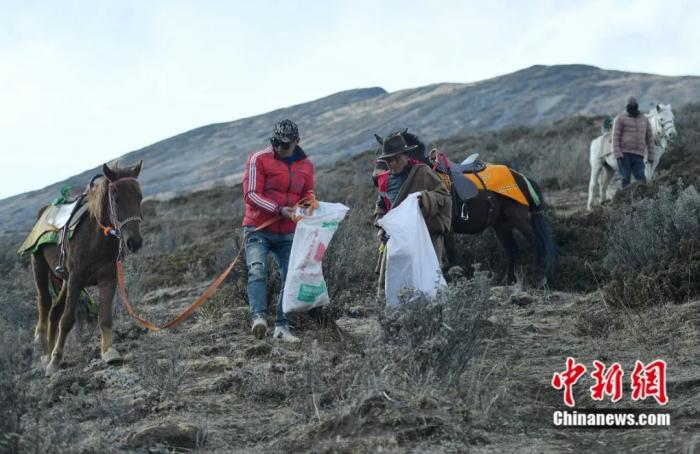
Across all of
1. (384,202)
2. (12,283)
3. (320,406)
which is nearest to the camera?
(320,406)

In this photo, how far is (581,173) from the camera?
19375 millimetres

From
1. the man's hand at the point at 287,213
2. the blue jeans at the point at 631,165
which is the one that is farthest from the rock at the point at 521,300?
the blue jeans at the point at 631,165

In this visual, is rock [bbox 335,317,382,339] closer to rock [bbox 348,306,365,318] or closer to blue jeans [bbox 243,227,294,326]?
rock [bbox 348,306,365,318]

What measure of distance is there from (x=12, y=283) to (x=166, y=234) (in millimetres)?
5943

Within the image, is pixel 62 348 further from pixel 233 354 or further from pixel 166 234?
pixel 166 234

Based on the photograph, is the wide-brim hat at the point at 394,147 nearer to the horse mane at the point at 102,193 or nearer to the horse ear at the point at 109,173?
the horse mane at the point at 102,193

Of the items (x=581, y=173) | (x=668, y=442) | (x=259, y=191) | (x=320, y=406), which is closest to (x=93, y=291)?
(x=259, y=191)

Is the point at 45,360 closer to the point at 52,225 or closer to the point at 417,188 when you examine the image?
the point at 52,225

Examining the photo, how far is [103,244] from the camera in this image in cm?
686

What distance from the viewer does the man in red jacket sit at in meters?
6.95

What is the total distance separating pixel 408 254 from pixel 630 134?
869cm

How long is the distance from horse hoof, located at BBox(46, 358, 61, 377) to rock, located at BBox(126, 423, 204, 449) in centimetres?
261

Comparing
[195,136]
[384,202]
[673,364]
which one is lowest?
[673,364]

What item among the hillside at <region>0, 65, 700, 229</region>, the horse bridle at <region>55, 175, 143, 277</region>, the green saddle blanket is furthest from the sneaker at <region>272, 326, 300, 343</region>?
the hillside at <region>0, 65, 700, 229</region>
